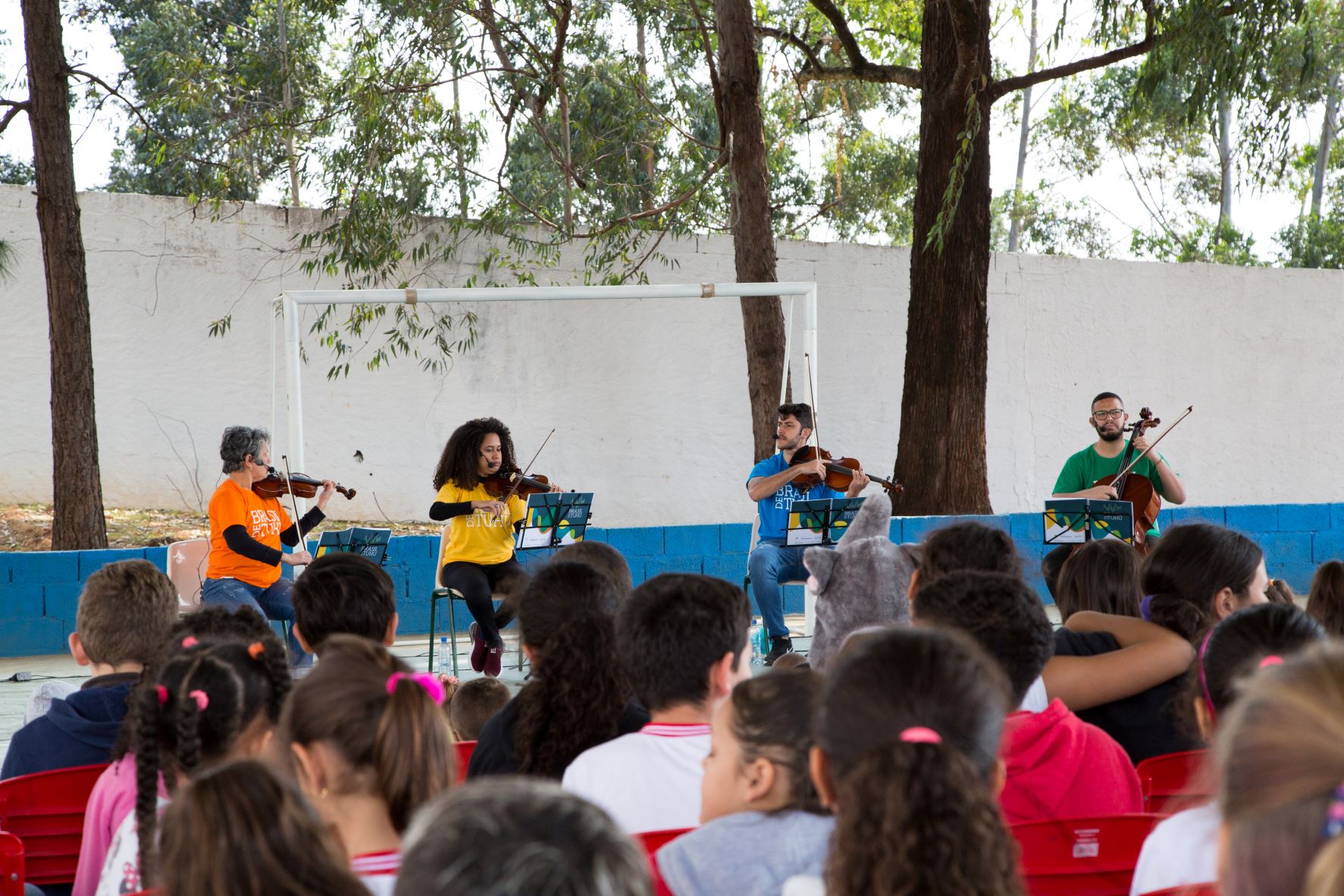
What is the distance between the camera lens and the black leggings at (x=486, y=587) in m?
5.40

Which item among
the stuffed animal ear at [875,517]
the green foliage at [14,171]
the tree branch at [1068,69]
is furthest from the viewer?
the green foliage at [14,171]

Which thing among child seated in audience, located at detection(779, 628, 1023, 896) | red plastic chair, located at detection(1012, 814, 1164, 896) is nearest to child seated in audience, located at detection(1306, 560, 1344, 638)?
red plastic chair, located at detection(1012, 814, 1164, 896)

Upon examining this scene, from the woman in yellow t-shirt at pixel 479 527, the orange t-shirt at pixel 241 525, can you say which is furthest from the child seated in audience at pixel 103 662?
the woman in yellow t-shirt at pixel 479 527

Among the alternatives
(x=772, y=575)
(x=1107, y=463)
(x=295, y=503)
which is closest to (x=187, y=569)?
(x=295, y=503)

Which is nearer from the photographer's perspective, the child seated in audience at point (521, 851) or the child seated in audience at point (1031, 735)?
the child seated in audience at point (521, 851)

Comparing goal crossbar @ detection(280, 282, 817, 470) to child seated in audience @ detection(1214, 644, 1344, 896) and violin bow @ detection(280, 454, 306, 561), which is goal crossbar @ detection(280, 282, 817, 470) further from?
child seated in audience @ detection(1214, 644, 1344, 896)

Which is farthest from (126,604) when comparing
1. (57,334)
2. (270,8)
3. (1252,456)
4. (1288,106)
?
(270,8)

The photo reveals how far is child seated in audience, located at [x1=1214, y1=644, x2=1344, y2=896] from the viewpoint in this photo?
83 centimetres

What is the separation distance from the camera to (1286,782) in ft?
2.83

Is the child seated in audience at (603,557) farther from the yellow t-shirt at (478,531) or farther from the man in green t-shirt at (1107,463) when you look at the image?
the man in green t-shirt at (1107,463)

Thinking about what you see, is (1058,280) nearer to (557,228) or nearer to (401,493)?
(557,228)

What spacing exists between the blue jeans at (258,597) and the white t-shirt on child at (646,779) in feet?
10.6

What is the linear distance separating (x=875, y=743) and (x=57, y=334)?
6.68m

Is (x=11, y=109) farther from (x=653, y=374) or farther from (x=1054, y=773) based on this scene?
(x=1054, y=773)
